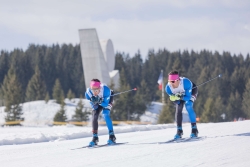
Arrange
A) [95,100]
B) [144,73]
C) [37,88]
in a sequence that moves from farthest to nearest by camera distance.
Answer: [144,73], [37,88], [95,100]

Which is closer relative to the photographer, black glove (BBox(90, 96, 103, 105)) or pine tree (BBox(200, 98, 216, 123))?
black glove (BBox(90, 96, 103, 105))

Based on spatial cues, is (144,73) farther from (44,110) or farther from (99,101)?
(99,101)

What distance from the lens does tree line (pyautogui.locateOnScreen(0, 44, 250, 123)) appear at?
8912 centimetres

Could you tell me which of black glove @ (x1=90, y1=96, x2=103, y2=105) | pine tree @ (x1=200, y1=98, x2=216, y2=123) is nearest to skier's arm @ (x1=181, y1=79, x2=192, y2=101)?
black glove @ (x1=90, y1=96, x2=103, y2=105)

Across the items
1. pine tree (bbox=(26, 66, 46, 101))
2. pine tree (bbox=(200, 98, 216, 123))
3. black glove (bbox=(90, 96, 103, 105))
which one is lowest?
pine tree (bbox=(200, 98, 216, 123))

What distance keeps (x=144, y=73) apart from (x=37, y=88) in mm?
46970

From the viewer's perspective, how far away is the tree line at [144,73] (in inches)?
3509

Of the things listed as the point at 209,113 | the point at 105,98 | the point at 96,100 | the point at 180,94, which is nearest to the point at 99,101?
the point at 96,100

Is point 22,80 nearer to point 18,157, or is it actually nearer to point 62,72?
point 62,72

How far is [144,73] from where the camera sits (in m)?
137

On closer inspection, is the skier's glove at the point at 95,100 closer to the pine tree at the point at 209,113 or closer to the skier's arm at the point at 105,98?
the skier's arm at the point at 105,98

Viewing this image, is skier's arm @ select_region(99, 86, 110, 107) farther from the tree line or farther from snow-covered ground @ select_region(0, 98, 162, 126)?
the tree line

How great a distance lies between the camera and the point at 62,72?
134125 mm

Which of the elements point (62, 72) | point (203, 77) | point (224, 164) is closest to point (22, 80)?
point (62, 72)
